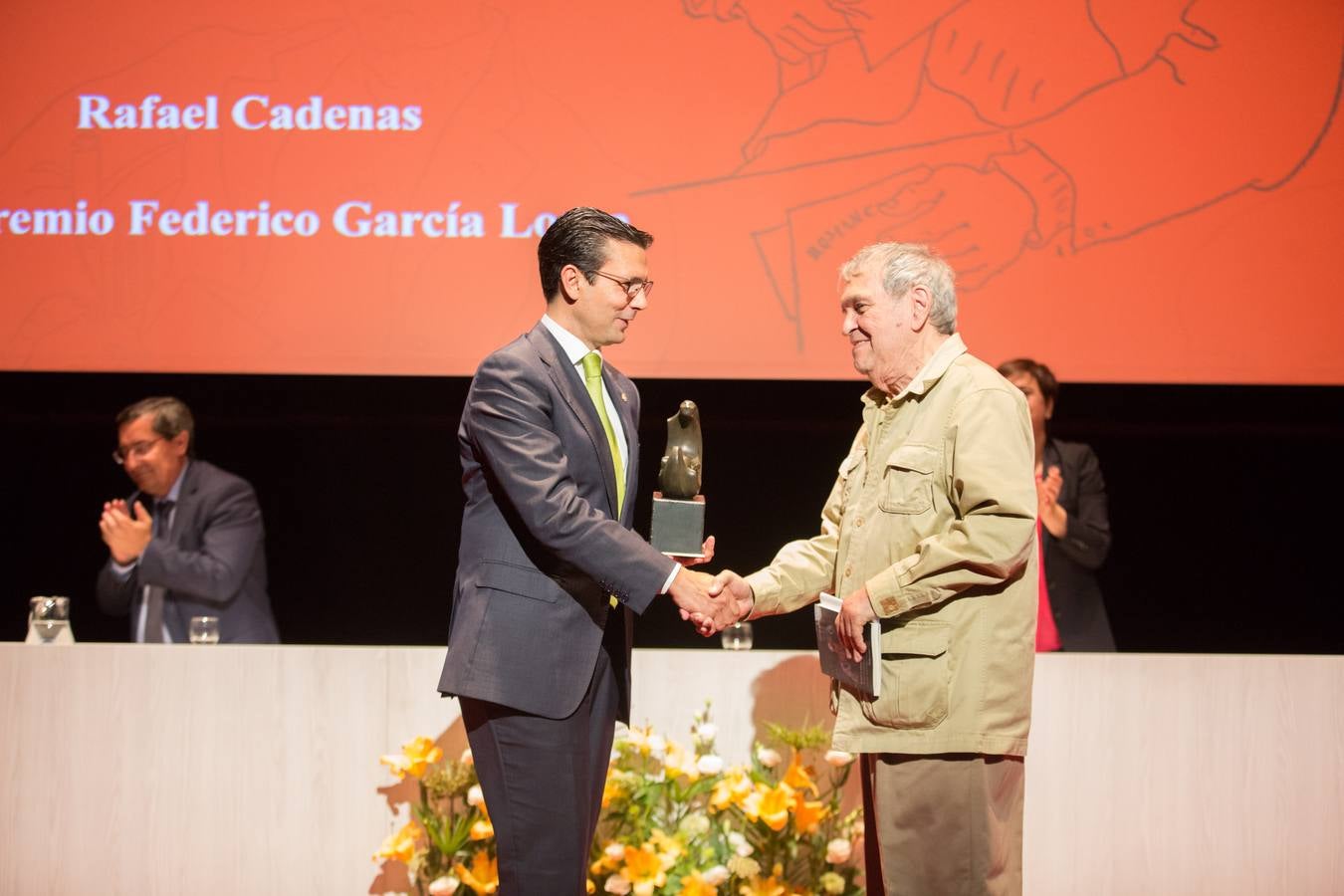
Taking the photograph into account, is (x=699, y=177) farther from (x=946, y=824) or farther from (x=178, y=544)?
(x=946, y=824)

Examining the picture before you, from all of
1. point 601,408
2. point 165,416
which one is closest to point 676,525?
point 601,408

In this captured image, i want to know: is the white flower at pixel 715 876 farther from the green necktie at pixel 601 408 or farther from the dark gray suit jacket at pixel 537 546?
the green necktie at pixel 601 408

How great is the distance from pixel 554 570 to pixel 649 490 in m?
3.12

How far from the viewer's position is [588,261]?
7.18 feet

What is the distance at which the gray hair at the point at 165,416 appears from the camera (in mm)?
3662

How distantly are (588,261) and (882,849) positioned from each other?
1.15m

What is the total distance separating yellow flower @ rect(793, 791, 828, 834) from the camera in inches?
100

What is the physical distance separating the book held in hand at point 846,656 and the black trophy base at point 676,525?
29 cm

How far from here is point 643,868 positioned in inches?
99.6

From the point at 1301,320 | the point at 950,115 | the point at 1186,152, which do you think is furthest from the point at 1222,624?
the point at 950,115

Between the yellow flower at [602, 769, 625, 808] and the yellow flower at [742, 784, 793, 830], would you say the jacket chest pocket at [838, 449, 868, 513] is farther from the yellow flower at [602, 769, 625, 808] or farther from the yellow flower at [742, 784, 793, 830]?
the yellow flower at [602, 769, 625, 808]

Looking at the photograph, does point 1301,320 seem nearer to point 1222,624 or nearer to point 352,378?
point 1222,624

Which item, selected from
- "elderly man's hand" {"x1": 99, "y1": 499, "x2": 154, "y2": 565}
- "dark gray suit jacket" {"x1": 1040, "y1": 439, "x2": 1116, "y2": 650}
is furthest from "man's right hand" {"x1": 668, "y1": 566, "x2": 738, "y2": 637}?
"elderly man's hand" {"x1": 99, "y1": 499, "x2": 154, "y2": 565}

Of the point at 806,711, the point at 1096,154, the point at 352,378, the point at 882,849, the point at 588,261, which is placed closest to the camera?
the point at 882,849
